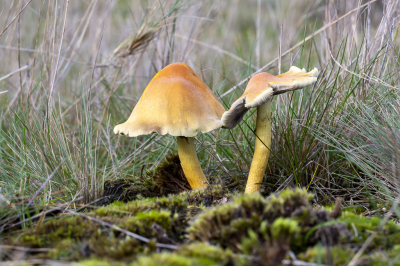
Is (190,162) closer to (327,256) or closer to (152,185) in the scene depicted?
(152,185)

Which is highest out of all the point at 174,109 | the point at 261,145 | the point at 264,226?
the point at 174,109

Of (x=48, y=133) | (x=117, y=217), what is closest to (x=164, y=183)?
(x=117, y=217)

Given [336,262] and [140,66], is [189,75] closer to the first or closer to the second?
[336,262]

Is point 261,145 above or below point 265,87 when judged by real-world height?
below

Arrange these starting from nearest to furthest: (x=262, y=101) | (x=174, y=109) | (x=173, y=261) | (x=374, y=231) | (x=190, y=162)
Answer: (x=173, y=261), (x=374, y=231), (x=262, y=101), (x=174, y=109), (x=190, y=162)

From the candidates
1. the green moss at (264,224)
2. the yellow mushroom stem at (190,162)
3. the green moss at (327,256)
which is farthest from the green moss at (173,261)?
the yellow mushroom stem at (190,162)

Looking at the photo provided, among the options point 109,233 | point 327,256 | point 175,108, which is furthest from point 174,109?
point 327,256

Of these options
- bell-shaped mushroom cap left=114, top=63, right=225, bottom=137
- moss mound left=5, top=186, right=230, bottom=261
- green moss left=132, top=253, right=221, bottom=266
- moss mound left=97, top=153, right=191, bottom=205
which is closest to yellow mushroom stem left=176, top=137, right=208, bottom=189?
moss mound left=97, top=153, right=191, bottom=205
